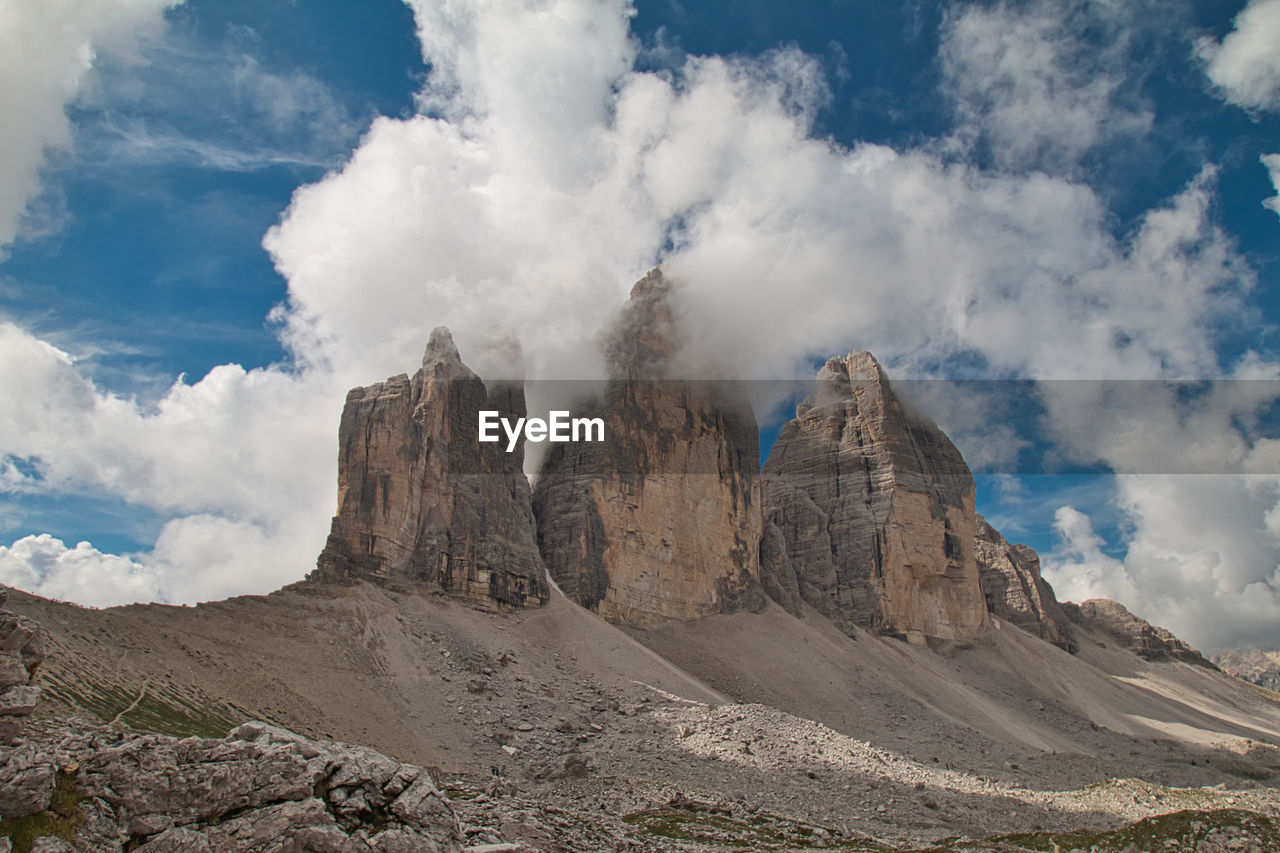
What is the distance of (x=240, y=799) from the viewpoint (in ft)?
44.2

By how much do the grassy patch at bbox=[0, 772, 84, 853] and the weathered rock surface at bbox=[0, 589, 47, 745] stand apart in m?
1.18

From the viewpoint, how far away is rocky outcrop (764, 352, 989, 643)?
273ft

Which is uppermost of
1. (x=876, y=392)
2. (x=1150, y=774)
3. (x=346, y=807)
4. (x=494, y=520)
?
(x=876, y=392)

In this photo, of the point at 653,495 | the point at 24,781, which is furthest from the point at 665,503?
the point at 24,781

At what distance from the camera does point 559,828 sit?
24.8 meters

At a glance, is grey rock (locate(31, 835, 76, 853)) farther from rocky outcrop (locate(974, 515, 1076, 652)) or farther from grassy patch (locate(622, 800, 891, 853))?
rocky outcrop (locate(974, 515, 1076, 652))

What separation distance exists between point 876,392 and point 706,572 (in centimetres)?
3439

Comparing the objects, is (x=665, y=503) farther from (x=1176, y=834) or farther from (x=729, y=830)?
(x=1176, y=834)

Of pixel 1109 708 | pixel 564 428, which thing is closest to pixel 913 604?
pixel 1109 708

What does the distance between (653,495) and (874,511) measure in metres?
28.0

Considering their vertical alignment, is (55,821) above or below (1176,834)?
above

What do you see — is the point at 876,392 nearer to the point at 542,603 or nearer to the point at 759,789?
the point at 542,603

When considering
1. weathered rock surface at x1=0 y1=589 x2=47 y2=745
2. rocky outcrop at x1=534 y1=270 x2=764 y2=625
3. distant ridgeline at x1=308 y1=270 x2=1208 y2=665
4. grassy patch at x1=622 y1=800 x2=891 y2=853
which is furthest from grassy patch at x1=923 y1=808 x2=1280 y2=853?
rocky outcrop at x1=534 y1=270 x2=764 y2=625

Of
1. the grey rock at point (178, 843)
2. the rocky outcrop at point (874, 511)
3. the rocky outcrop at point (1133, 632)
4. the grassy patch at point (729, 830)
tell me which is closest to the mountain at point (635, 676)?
the grey rock at point (178, 843)
